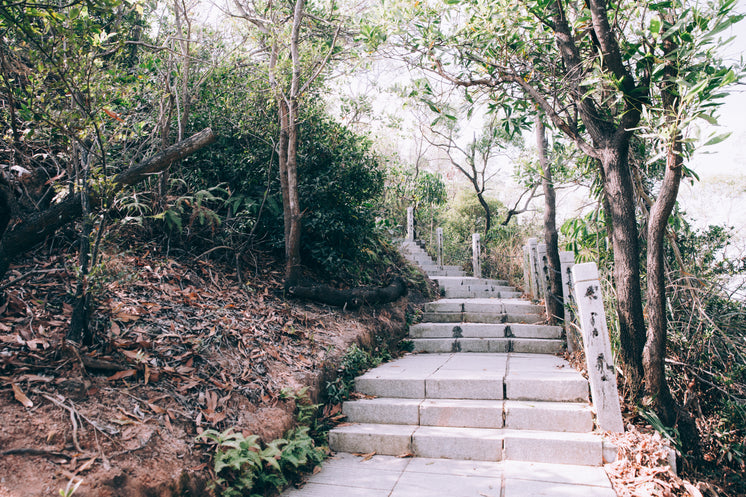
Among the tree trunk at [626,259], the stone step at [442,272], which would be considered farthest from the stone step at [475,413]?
the stone step at [442,272]

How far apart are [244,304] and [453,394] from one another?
2.30m

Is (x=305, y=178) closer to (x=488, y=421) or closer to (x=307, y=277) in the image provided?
(x=307, y=277)

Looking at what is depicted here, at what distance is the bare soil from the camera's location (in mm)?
2252

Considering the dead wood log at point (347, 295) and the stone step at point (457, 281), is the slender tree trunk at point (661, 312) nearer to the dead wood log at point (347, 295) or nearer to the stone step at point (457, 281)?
the dead wood log at point (347, 295)

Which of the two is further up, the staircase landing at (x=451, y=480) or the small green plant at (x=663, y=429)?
the small green plant at (x=663, y=429)

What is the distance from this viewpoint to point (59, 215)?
332cm

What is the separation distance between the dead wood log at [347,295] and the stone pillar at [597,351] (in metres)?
2.81

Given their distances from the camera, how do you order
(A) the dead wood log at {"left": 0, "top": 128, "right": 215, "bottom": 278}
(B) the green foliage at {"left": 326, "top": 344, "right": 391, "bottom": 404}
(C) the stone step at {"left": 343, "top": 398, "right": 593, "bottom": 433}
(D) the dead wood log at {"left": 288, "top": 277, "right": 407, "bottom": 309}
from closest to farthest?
(A) the dead wood log at {"left": 0, "top": 128, "right": 215, "bottom": 278} < (C) the stone step at {"left": 343, "top": 398, "right": 593, "bottom": 433} < (B) the green foliage at {"left": 326, "top": 344, "right": 391, "bottom": 404} < (D) the dead wood log at {"left": 288, "top": 277, "right": 407, "bottom": 309}

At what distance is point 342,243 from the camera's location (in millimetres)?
5906

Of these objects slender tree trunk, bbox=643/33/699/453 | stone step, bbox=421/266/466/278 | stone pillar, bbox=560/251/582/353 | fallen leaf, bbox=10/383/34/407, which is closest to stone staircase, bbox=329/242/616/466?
stone pillar, bbox=560/251/582/353

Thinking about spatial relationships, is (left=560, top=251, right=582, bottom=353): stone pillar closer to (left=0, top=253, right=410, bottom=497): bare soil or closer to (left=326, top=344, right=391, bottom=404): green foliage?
(left=326, top=344, right=391, bottom=404): green foliage

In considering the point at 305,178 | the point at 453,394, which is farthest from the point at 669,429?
the point at 305,178

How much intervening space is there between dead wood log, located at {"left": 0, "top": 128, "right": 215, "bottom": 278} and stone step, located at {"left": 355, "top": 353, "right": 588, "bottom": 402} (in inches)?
110

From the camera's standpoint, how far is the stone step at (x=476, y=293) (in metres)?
8.84
